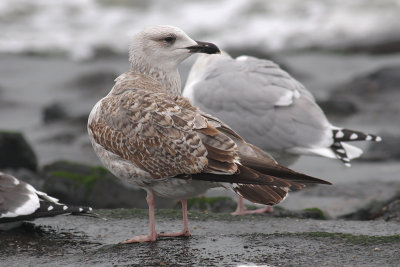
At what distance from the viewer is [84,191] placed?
7426mm


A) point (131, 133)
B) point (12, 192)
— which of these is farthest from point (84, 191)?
point (131, 133)

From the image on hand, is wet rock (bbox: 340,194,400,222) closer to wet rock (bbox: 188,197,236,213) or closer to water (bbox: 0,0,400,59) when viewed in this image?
wet rock (bbox: 188,197,236,213)

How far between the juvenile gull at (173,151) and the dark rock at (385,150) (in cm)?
514

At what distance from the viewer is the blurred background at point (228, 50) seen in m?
9.37

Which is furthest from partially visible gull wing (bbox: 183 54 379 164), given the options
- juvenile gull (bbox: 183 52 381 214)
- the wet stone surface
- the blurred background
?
the wet stone surface

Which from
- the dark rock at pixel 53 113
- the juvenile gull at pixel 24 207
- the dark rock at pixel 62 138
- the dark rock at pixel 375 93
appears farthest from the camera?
the dark rock at pixel 53 113

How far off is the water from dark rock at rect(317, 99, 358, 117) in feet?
19.0

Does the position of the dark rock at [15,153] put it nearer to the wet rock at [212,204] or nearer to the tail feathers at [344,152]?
the wet rock at [212,204]

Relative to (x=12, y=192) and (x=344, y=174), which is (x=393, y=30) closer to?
(x=344, y=174)

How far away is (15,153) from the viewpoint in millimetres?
9312

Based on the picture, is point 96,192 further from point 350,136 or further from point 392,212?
point 392,212

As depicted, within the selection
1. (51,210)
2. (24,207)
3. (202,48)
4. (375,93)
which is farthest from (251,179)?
(375,93)

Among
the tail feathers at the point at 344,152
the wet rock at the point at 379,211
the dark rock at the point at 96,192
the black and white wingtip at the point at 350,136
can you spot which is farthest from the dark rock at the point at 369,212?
the dark rock at the point at 96,192

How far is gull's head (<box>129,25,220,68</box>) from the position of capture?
17.4 feet
